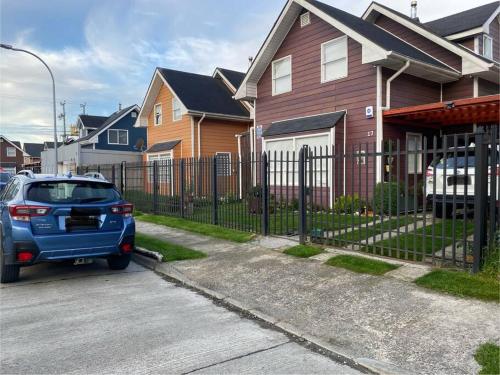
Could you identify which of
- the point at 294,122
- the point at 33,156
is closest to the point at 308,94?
the point at 294,122

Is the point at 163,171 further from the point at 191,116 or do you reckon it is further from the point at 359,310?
the point at 359,310

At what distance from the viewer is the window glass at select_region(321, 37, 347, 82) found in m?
13.4

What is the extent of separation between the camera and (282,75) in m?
15.6

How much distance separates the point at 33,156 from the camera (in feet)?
223

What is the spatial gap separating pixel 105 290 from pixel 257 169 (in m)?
4.52

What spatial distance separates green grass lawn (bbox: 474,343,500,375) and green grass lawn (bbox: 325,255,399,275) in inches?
89.2

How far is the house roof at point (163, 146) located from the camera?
2133cm

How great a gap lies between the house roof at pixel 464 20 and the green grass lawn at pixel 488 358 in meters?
15.1

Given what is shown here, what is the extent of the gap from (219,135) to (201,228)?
460 inches

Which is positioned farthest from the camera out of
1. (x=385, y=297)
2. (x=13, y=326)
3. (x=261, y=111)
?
(x=261, y=111)

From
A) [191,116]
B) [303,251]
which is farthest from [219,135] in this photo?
[303,251]

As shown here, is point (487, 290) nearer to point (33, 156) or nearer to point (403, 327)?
point (403, 327)

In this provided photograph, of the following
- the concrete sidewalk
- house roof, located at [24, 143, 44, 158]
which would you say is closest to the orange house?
the concrete sidewalk

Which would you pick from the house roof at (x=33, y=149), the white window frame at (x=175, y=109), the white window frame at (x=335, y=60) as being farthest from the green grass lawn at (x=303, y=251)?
the house roof at (x=33, y=149)
